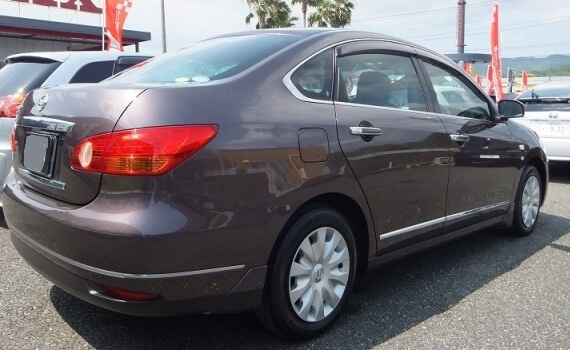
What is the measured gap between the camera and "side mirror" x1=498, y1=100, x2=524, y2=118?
4305 millimetres

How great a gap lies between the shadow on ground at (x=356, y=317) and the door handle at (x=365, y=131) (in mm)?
1066

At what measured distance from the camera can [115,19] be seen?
12.4m

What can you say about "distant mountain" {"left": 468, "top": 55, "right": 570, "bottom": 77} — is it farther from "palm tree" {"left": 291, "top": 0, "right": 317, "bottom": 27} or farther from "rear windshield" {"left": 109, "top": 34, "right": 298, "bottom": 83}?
"rear windshield" {"left": 109, "top": 34, "right": 298, "bottom": 83}

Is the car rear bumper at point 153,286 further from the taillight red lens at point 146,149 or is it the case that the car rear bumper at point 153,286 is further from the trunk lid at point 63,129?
the taillight red lens at point 146,149

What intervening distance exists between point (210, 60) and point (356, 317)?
1.69 metres

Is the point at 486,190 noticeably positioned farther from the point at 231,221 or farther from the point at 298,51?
the point at 231,221

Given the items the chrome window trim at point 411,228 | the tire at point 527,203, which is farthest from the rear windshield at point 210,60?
the tire at point 527,203

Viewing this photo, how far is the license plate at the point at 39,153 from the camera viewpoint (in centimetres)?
247

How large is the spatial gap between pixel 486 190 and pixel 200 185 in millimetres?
2640

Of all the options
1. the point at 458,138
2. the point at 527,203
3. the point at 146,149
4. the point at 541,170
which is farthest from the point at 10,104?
the point at 541,170

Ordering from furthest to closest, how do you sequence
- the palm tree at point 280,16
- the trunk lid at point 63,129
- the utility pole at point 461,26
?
the utility pole at point 461,26 → the palm tree at point 280,16 → the trunk lid at point 63,129

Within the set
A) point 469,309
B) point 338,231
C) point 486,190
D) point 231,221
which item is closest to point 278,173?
point 231,221

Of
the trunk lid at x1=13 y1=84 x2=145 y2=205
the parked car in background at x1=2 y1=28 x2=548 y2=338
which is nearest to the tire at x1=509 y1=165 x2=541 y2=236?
the parked car in background at x1=2 y1=28 x2=548 y2=338

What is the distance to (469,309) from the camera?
3188 mm
